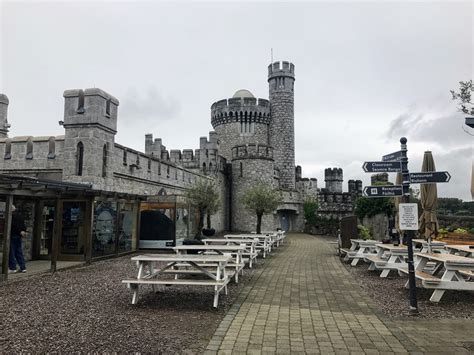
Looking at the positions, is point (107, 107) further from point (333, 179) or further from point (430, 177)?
point (333, 179)

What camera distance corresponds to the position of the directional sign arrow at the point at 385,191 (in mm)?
6195

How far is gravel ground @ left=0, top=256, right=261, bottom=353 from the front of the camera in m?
4.12

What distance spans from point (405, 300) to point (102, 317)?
4825 millimetres

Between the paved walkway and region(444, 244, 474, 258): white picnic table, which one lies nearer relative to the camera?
the paved walkway

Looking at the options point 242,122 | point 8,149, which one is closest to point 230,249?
point 8,149

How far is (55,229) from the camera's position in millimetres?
9078

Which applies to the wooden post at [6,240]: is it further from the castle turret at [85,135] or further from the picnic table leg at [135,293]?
the castle turret at [85,135]

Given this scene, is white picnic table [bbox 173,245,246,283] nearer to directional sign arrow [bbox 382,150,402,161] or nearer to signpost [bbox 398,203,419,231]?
signpost [bbox 398,203,419,231]

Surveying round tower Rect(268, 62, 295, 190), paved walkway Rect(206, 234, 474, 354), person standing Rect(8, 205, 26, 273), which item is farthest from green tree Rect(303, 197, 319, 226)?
person standing Rect(8, 205, 26, 273)

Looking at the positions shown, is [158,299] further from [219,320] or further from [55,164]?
[55,164]

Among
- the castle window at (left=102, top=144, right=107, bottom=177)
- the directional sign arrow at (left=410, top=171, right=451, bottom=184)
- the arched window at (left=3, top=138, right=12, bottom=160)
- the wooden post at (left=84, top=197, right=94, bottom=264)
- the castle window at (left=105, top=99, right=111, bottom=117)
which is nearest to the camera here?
the directional sign arrow at (left=410, top=171, right=451, bottom=184)

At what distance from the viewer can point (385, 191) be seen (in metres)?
6.25

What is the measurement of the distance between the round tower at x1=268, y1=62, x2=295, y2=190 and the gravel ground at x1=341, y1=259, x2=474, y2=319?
28766 millimetres

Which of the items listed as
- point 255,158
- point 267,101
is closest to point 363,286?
point 255,158
